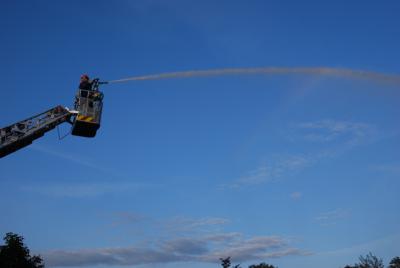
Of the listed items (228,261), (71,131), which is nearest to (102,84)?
(71,131)

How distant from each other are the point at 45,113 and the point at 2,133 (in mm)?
2108

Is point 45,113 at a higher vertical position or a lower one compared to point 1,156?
higher

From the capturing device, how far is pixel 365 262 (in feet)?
265

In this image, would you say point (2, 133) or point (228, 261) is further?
point (228, 261)

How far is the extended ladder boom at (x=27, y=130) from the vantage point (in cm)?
2034

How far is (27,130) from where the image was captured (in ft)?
68.5

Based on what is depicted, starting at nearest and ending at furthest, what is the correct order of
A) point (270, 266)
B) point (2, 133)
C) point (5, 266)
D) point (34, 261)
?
point (2, 133), point (5, 266), point (34, 261), point (270, 266)

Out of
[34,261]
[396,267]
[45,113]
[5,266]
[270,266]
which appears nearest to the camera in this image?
[45,113]

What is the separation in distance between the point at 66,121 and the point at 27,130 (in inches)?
71.3

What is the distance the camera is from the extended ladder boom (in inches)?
801

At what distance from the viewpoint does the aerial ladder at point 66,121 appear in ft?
67.5

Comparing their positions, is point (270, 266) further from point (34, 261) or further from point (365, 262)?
point (34, 261)

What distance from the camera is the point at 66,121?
22.0 m

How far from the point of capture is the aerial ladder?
67.5 feet
